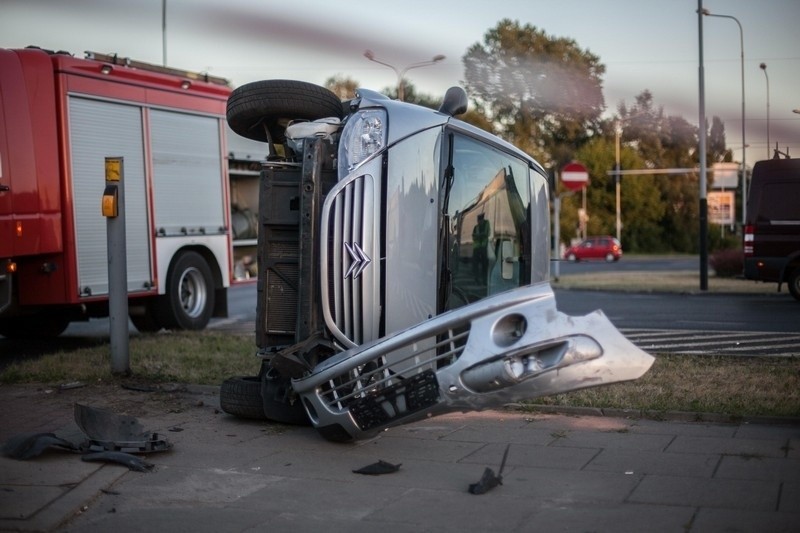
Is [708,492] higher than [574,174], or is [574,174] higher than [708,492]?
[574,174]

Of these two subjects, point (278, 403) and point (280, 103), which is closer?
point (278, 403)

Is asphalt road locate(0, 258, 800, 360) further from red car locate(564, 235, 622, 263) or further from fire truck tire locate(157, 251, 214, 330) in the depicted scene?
red car locate(564, 235, 622, 263)

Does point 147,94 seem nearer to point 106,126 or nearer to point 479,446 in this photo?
point 106,126

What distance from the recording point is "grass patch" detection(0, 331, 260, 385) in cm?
938

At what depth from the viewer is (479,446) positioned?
6512mm

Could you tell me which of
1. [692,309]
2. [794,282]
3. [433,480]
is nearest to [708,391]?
[433,480]

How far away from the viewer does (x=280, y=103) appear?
7.26 m

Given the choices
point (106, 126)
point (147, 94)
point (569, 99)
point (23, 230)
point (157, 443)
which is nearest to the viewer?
point (569, 99)

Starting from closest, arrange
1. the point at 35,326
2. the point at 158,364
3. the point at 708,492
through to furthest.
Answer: the point at 708,492 < the point at 158,364 < the point at 35,326

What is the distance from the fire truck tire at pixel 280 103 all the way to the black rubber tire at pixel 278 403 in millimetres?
1848

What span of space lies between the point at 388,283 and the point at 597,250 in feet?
179

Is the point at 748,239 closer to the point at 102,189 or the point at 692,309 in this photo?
the point at 692,309

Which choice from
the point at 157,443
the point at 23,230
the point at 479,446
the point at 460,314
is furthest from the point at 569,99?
the point at 23,230

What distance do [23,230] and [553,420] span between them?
6.21 meters
